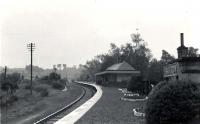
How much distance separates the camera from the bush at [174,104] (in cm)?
1620

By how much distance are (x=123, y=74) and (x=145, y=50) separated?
199 ft

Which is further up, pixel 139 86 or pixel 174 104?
pixel 139 86

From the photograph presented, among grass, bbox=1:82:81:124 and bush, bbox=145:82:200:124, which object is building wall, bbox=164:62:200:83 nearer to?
grass, bbox=1:82:81:124

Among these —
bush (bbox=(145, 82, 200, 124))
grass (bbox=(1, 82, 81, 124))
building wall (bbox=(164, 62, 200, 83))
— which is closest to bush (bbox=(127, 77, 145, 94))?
grass (bbox=(1, 82, 81, 124))

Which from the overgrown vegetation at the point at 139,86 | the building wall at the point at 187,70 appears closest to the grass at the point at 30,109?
the overgrown vegetation at the point at 139,86

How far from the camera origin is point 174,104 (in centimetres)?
1639

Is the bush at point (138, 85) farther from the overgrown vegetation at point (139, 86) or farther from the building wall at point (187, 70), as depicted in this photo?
the building wall at point (187, 70)

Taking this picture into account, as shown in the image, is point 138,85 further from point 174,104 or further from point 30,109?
point 174,104

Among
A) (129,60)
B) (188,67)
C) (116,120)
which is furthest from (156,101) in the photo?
(129,60)

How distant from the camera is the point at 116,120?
2281 cm

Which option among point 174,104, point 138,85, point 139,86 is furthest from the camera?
point 138,85

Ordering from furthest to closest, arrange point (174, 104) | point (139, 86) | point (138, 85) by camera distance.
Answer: point (138, 85) < point (139, 86) < point (174, 104)

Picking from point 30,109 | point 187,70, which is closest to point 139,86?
point 30,109

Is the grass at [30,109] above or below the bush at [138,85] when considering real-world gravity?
below
